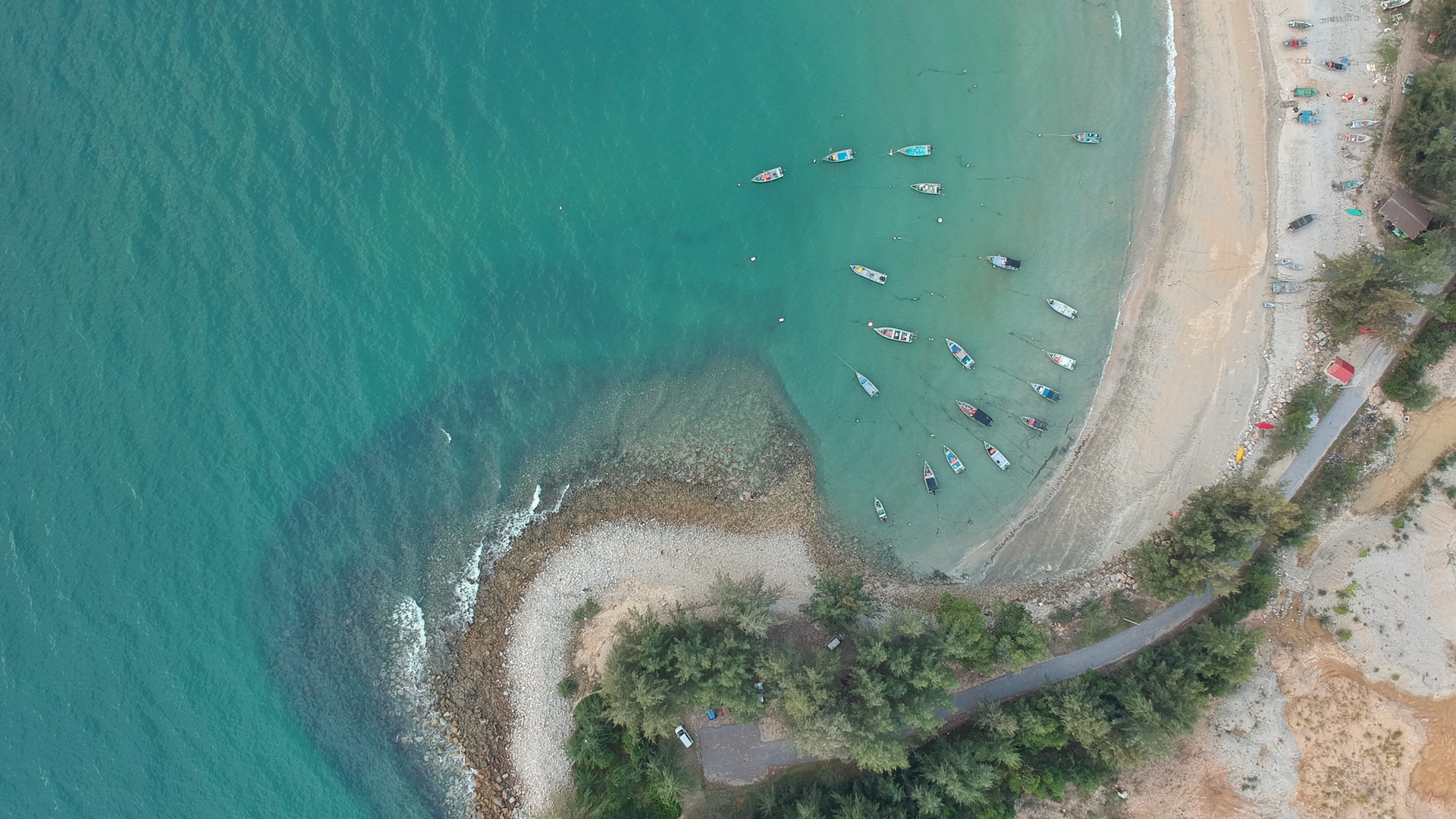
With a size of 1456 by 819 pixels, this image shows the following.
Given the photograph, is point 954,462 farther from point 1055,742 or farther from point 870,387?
point 1055,742

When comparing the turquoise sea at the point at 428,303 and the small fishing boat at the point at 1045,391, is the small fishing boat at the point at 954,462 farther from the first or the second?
the small fishing boat at the point at 1045,391

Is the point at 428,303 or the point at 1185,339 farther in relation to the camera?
the point at 428,303

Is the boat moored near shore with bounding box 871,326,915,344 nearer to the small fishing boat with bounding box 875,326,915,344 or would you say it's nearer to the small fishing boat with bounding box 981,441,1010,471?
the small fishing boat with bounding box 875,326,915,344

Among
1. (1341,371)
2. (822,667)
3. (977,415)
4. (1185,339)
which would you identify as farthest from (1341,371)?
(822,667)

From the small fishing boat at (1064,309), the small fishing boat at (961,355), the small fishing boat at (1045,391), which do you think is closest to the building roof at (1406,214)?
the small fishing boat at (1064,309)

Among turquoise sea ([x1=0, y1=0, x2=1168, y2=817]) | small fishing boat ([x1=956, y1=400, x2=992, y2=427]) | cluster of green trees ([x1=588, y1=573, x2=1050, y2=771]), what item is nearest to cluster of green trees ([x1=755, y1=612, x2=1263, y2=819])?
cluster of green trees ([x1=588, y1=573, x2=1050, y2=771])

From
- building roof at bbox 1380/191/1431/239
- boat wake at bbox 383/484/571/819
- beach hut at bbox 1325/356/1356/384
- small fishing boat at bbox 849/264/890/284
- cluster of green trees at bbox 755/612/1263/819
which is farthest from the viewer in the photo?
boat wake at bbox 383/484/571/819
